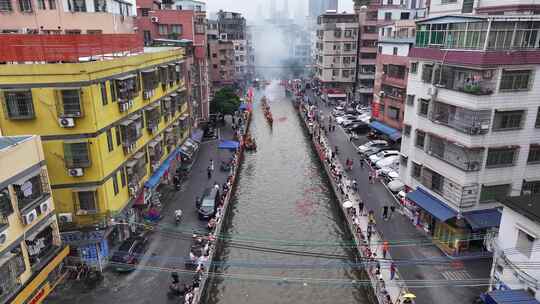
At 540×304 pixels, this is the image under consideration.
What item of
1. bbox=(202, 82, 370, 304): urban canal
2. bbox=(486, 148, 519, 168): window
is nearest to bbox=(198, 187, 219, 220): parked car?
bbox=(202, 82, 370, 304): urban canal

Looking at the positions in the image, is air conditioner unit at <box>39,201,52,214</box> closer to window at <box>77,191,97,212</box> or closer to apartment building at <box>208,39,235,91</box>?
window at <box>77,191,97,212</box>

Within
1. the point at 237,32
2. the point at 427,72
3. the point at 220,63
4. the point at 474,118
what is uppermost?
the point at 237,32

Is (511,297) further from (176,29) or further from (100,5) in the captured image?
(176,29)

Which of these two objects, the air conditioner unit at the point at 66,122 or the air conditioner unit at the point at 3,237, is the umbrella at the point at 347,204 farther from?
the air conditioner unit at the point at 3,237

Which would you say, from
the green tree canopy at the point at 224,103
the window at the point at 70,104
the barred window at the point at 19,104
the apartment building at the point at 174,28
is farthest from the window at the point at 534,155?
the green tree canopy at the point at 224,103

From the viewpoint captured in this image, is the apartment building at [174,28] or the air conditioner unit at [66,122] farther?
the apartment building at [174,28]

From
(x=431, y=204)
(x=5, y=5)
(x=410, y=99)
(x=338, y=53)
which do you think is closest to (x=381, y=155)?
(x=410, y=99)
